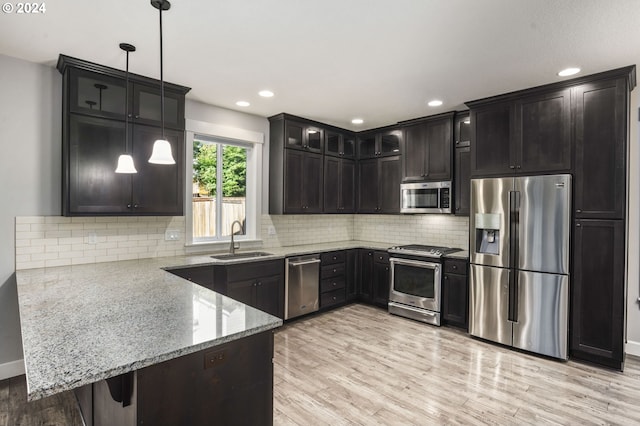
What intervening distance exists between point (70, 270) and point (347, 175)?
383 centimetres

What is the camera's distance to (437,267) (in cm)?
424

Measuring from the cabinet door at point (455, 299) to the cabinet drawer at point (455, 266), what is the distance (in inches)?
1.9

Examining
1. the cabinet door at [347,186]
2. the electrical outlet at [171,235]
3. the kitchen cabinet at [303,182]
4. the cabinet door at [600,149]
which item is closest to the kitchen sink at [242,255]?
the electrical outlet at [171,235]

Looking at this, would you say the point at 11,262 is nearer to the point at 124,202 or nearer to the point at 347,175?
the point at 124,202

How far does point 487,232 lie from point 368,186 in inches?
83.5

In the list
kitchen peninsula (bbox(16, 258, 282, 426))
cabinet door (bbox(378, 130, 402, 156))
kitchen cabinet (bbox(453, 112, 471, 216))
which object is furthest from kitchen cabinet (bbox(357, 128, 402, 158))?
kitchen peninsula (bbox(16, 258, 282, 426))

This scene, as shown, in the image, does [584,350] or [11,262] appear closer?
[11,262]

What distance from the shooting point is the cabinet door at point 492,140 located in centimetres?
365

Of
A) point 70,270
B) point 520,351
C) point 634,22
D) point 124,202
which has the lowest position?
point 520,351

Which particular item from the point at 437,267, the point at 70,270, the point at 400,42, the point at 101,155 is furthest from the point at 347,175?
the point at 70,270

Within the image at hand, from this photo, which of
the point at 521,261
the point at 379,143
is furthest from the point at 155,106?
the point at 521,261

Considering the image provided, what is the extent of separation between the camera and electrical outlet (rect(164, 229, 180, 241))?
373 cm

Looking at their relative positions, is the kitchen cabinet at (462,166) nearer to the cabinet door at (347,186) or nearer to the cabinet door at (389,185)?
the cabinet door at (389,185)

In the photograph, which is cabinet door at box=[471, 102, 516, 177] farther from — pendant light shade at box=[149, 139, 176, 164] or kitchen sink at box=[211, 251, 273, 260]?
pendant light shade at box=[149, 139, 176, 164]
